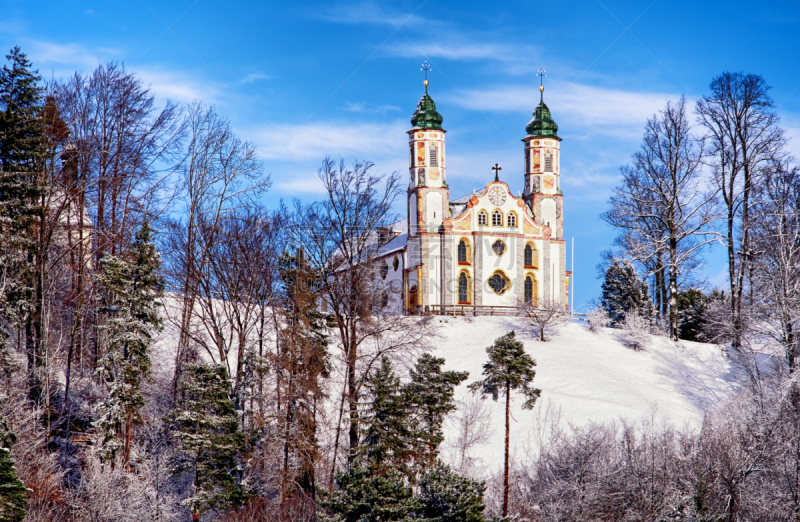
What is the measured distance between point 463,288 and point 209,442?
2958 cm

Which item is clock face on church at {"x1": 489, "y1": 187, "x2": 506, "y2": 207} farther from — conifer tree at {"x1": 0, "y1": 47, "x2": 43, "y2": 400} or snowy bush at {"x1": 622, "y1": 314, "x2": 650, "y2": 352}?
conifer tree at {"x1": 0, "y1": 47, "x2": 43, "y2": 400}

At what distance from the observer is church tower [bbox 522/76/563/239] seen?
55.8m

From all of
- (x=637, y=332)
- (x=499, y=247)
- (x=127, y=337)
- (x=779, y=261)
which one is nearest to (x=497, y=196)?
(x=499, y=247)

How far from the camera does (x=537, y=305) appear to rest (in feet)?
165

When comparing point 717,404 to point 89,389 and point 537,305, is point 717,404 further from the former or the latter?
point 89,389

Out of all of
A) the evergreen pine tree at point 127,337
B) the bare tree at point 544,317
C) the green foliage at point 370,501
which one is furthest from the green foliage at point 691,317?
the green foliage at point 370,501

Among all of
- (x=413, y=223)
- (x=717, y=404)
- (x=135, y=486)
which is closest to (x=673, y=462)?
(x=717, y=404)

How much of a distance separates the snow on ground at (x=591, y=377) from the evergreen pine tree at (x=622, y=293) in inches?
335

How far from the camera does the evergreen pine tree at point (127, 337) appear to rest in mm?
24969

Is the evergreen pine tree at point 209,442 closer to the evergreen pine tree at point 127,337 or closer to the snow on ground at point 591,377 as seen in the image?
the evergreen pine tree at point 127,337

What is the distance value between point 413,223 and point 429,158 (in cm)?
399

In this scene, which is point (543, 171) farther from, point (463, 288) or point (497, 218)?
point (463, 288)

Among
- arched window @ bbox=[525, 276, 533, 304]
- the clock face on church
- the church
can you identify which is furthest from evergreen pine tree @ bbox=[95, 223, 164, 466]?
arched window @ bbox=[525, 276, 533, 304]

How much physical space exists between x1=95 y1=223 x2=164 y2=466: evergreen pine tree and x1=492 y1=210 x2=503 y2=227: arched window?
99.9ft
